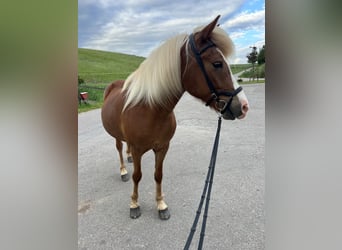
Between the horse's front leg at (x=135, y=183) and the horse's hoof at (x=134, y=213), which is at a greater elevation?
the horse's front leg at (x=135, y=183)

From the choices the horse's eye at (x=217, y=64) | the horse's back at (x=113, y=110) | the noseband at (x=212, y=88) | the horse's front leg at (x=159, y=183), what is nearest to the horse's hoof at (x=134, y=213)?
the horse's front leg at (x=159, y=183)

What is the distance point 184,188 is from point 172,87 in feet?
2.16

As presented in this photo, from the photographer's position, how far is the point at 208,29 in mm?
711

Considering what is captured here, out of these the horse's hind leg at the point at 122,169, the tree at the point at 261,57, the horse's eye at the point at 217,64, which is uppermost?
the horse's eye at the point at 217,64

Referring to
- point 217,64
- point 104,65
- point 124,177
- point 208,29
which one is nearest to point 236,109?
point 217,64

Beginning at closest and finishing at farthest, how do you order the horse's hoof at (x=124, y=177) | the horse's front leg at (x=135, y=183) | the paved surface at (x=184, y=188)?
the paved surface at (x=184, y=188) < the horse's front leg at (x=135, y=183) < the horse's hoof at (x=124, y=177)

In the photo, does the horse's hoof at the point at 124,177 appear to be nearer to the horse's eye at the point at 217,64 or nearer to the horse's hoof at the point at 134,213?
the horse's hoof at the point at 134,213

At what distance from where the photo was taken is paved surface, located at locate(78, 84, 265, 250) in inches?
33.6

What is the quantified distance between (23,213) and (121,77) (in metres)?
0.55

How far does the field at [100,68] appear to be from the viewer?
26.0 inches

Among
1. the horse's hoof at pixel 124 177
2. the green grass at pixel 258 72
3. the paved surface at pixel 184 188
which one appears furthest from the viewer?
the horse's hoof at pixel 124 177

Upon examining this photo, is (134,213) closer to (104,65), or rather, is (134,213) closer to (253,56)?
(104,65)

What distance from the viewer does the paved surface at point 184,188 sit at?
854 millimetres

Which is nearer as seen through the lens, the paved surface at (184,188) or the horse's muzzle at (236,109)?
the horse's muzzle at (236,109)
